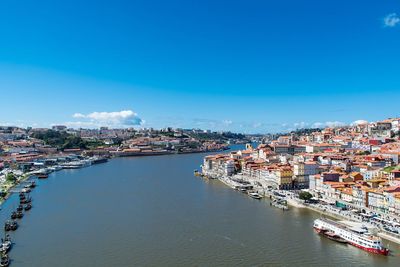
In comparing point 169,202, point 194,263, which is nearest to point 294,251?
point 194,263

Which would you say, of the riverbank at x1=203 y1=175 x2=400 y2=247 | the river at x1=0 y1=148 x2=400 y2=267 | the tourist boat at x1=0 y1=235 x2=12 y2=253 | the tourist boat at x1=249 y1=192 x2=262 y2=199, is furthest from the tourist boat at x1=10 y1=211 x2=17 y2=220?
the riverbank at x1=203 y1=175 x2=400 y2=247

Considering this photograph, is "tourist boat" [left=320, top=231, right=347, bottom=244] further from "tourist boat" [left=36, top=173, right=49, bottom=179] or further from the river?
"tourist boat" [left=36, top=173, right=49, bottom=179]

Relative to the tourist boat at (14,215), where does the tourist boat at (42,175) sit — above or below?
above

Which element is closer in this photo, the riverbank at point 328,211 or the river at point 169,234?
the river at point 169,234

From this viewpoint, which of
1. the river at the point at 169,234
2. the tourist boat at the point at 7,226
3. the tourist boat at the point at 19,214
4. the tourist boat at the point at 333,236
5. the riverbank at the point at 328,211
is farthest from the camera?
the tourist boat at the point at 19,214

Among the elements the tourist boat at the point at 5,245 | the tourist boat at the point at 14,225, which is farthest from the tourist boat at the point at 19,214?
the tourist boat at the point at 5,245

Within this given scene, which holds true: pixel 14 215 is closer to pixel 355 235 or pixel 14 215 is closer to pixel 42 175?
pixel 355 235

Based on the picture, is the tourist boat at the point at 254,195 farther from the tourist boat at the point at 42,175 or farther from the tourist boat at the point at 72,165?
the tourist boat at the point at 72,165

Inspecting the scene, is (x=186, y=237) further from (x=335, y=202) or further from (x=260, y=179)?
(x=260, y=179)
